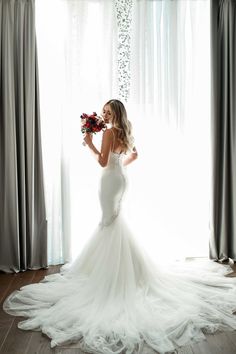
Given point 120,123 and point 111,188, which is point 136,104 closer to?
point 120,123

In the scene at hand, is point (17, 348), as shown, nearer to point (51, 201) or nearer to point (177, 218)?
point (51, 201)

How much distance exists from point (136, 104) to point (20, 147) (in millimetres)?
1328

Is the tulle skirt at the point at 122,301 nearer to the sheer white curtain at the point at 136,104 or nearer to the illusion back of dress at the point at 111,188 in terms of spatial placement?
the illusion back of dress at the point at 111,188

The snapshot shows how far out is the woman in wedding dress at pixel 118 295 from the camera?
275cm

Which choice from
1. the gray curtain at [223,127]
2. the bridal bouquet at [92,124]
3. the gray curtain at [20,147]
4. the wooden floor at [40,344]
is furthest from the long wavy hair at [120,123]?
the wooden floor at [40,344]

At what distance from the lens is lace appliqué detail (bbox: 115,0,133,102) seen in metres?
4.37

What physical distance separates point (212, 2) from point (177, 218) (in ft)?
7.92

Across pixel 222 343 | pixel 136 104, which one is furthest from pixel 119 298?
pixel 136 104

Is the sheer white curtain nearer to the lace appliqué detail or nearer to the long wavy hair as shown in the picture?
the lace appliqué detail

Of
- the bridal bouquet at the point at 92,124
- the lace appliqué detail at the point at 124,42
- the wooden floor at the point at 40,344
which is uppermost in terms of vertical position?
the lace appliqué detail at the point at 124,42

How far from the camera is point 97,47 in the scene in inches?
173

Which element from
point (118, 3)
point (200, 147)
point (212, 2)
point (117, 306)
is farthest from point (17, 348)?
point (212, 2)

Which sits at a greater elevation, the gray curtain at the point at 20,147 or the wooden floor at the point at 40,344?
the gray curtain at the point at 20,147

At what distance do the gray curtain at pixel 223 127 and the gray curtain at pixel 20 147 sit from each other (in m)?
1.92
